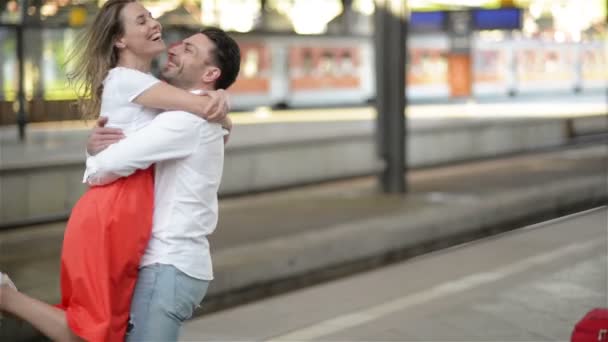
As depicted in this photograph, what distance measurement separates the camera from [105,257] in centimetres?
296

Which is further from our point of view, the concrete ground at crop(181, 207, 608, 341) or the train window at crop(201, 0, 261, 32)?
the train window at crop(201, 0, 261, 32)

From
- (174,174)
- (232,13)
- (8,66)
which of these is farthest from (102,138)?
(232,13)

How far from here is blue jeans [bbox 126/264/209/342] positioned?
119 inches

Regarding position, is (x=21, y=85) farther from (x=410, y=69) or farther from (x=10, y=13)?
(x=410, y=69)

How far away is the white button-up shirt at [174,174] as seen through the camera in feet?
9.89

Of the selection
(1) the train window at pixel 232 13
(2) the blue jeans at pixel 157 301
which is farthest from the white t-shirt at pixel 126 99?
(1) the train window at pixel 232 13

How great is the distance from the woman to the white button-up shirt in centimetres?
4

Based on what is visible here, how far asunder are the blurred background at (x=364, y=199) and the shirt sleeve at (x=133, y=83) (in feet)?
3.55

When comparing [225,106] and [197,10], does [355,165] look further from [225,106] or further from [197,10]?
[225,106]

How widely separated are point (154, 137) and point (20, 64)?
36.0ft

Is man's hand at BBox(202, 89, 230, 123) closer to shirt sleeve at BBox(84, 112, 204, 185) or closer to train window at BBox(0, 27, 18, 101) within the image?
shirt sleeve at BBox(84, 112, 204, 185)

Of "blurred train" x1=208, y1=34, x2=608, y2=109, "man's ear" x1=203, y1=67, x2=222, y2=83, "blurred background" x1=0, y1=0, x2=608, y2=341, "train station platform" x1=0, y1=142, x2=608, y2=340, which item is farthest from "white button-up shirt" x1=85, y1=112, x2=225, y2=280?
"blurred train" x1=208, y1=34, x2=608, y2=109

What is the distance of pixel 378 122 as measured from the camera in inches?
460

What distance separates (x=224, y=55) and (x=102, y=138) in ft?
1.35
